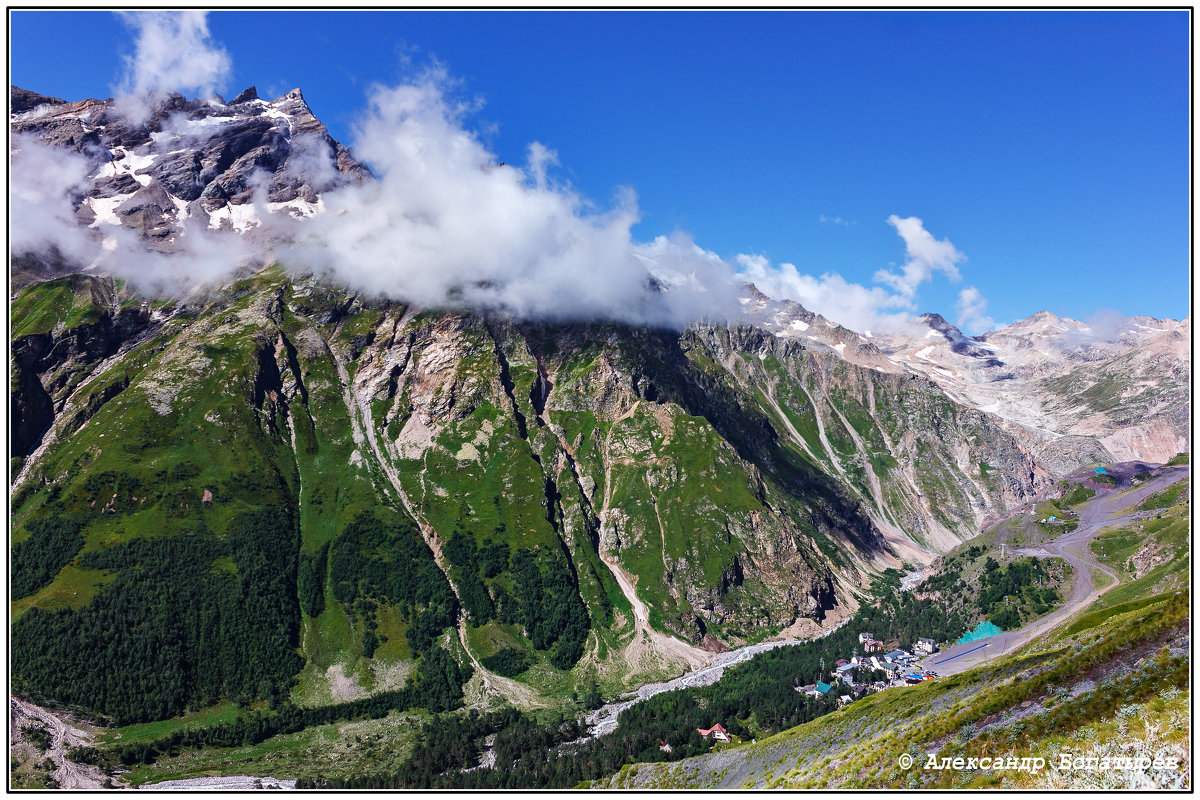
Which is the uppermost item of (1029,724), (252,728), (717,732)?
(1029,724)

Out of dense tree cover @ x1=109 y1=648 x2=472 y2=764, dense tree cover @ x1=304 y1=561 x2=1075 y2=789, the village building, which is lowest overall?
the village building

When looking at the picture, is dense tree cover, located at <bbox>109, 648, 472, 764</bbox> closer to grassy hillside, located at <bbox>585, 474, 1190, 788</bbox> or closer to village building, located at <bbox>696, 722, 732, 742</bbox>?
village building, located at <bbox>696, 722, 732, 742</bbox>

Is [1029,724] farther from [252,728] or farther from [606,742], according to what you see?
[252,728]

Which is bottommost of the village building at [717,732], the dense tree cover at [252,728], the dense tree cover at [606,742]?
the village building at [717,732]

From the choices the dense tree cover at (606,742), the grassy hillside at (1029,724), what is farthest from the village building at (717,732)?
the grassy hillside at (1029,724)

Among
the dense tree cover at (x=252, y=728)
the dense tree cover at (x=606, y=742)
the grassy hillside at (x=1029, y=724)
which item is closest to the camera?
the grassy hillside at (x=1029, y=724)

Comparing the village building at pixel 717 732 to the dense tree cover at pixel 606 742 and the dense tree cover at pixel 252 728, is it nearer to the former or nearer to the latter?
the dense tree cover at pixel 606 742

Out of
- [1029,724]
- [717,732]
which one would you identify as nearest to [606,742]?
[717,732]

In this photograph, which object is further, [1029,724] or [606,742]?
[606,742]

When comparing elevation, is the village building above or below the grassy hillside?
below

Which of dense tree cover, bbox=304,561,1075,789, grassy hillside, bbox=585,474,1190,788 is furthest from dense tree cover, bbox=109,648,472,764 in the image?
grassy hillside, bbox=585,474,1190,788

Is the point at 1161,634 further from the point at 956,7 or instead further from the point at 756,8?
Result: the point at 756,8
